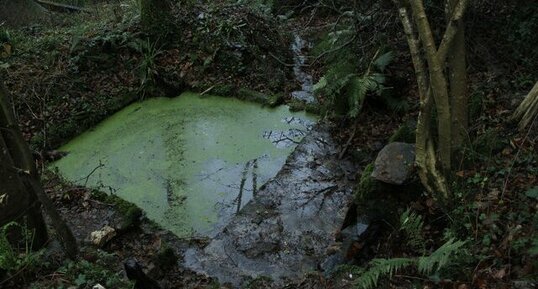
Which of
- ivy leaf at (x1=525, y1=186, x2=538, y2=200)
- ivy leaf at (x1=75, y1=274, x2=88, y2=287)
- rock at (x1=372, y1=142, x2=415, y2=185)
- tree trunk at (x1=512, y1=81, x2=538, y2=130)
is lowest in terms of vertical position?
ivy leaf at (x1=75, y1=274, x2=88, y2=287)

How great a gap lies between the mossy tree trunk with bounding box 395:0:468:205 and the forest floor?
0.49 ft

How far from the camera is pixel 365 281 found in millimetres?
3078

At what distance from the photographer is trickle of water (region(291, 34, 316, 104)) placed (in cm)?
714

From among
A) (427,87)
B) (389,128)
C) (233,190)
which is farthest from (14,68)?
(427,87)

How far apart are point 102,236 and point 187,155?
165 cm

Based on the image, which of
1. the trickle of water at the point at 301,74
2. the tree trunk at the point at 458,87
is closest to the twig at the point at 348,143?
the trickle of water at the point at 301,74

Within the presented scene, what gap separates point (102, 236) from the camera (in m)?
4.55

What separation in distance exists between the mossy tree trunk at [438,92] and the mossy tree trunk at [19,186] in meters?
2.94

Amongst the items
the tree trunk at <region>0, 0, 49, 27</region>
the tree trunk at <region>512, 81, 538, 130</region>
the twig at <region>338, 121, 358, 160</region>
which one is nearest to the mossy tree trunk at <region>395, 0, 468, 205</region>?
the tree trunk at <region>512, 81, 538, 130</region>

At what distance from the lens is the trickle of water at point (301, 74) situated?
7.14 metres

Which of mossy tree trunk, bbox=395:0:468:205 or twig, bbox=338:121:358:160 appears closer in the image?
mossy tree trunk, bbox=395:0:468:205

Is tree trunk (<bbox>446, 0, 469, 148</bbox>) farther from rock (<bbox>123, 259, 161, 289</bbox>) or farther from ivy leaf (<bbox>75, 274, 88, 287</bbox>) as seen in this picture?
ivy leaf (<bbox>75, 274, 88, 287</bbox>)

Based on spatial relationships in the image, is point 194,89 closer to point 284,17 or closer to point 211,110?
point 211,110

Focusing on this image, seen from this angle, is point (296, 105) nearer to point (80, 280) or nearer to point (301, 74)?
point (301, 74)
